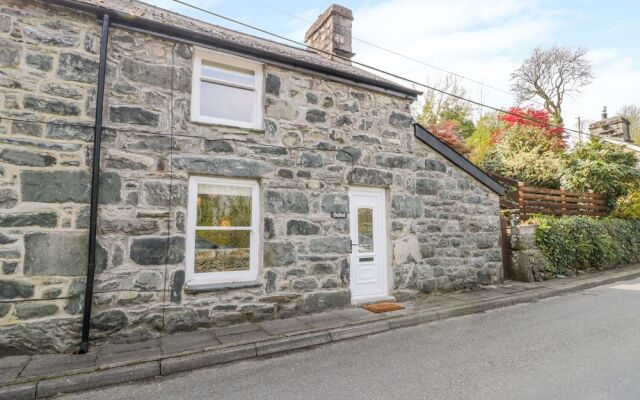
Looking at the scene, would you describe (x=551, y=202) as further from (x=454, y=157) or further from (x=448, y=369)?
(x=448, y=369)

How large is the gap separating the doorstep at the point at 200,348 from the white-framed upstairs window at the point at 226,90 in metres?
3.31

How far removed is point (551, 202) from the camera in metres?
10.5

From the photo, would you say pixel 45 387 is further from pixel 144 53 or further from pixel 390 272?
pixel 390 272

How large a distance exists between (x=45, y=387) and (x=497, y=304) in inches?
280

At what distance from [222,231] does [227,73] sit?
2712 mm

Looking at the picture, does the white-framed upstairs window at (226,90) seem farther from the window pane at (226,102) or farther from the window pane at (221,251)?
the window pane at (221,251)

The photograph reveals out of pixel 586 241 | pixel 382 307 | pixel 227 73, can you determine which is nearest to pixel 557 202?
pixel 586 241

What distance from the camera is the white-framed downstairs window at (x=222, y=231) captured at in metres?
5.31

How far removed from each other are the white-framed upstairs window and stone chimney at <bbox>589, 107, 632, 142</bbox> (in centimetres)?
2008

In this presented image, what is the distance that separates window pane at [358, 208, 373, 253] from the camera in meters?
6.88

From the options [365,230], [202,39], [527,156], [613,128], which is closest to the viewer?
[202,39]

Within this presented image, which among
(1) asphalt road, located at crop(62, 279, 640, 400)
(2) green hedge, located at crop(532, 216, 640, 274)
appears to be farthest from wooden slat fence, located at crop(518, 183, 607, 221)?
(1) asphalt road, located at crop(62, 279, 640, 400)

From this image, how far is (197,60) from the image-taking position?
5574 millimetres

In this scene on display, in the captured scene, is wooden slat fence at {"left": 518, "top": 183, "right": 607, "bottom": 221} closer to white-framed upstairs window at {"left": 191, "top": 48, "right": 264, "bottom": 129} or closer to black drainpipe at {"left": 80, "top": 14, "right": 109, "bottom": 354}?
white-framed upstairs window at {"left": 191, "top": 48, "right": 264, "bottom": 129}
